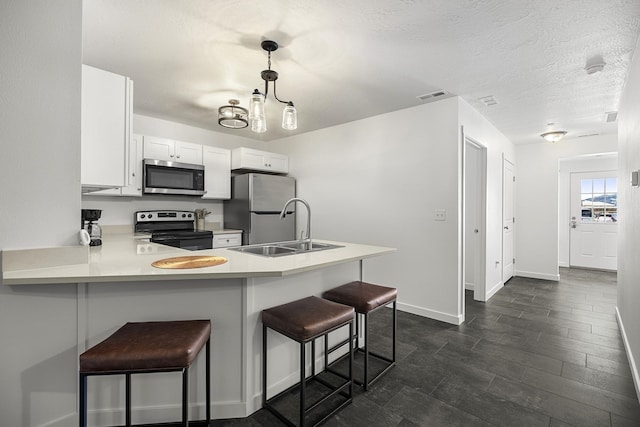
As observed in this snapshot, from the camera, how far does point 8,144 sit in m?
1.35

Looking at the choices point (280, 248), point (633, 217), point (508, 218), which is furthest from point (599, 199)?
point (280, 248)

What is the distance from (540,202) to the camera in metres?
5.16

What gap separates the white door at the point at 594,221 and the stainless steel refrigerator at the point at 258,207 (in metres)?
5.92

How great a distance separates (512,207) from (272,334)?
516 centimetres

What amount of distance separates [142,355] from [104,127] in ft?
4.57

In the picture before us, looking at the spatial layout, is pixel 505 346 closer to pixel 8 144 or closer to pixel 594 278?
pixel 8 144

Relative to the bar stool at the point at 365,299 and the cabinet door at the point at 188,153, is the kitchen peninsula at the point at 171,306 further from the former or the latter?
the cabinet door at the point at 188,153

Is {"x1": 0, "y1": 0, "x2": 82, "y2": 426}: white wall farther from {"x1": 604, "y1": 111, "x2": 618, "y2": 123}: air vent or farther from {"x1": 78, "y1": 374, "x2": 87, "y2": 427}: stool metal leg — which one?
{"x1": 604, "y1": 111, "x2": 618, "y2": 123}: air vent

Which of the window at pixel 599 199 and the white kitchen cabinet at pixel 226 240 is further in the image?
the window at pixel 599 199

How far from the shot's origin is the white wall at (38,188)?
1.34 meters

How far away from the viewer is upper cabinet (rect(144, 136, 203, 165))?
11.9ft

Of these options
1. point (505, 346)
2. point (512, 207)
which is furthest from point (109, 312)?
point (512, 207)

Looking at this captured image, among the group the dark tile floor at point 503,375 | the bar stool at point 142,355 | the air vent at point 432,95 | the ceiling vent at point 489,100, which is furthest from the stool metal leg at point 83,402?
the ceiling vent at point 489,100

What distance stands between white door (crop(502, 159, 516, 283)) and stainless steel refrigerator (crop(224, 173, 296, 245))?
3.46 meters
